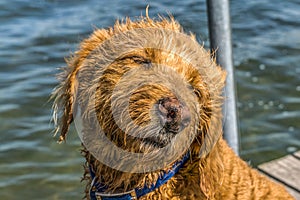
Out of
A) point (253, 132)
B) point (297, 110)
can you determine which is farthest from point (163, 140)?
point (297, 110)

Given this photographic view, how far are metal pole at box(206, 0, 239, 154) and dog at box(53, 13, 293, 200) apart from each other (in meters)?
0.74

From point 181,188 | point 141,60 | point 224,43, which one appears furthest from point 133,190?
point 224,43

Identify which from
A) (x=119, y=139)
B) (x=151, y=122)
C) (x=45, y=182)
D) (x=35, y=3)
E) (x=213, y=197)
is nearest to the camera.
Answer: (x=151, y=122)

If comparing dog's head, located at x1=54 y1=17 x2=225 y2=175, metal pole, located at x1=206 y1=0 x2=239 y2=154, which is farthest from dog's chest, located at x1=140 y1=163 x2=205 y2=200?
metal pole, located at x1=206 y1=0 x2=239 y2=154

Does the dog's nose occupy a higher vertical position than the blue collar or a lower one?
higher

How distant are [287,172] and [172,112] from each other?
90.5 inches

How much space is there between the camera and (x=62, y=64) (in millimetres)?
8008

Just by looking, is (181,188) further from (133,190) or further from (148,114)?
(148,114)

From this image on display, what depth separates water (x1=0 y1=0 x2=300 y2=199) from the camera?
244 inches

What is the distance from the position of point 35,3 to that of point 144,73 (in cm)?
764

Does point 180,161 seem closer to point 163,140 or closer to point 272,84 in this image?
point 163,140

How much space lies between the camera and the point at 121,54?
3092 millimetres

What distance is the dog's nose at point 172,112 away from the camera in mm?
2730

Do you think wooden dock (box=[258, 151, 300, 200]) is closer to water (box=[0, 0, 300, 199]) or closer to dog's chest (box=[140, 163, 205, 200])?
water (box=[0, 0, 300, 199])
